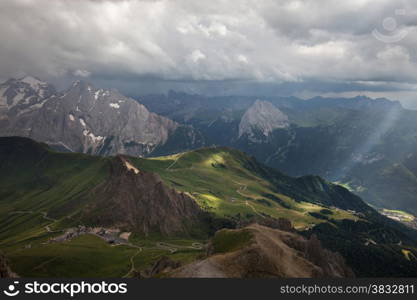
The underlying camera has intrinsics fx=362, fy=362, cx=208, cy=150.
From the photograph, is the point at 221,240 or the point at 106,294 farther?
the point at 221,240

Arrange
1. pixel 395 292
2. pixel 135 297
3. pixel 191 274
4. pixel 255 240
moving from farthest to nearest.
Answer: pixel 255 240 < pixel 191 274 < pixel 395 292 < pixel 135 297

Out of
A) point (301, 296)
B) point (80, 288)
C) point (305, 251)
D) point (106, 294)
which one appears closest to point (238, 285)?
point (301, 296)

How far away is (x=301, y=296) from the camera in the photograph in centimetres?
8175

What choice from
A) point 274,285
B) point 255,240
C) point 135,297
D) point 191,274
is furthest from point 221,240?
point 135,297

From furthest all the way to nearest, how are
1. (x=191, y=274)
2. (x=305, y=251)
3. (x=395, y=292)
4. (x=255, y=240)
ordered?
(x=305, y=251) < (x=255, y=240) < (x=191, y=274) < (x=395, y=292)

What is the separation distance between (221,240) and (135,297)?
103m

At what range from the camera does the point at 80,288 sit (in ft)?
261

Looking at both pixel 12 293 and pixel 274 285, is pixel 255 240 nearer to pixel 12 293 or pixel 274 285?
pixel 274 285

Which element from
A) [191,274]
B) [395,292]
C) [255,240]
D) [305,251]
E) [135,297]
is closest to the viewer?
Result: [135,297]

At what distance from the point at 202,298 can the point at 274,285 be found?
18.8m

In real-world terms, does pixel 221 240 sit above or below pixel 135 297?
below

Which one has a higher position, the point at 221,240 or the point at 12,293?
the point at 12,293

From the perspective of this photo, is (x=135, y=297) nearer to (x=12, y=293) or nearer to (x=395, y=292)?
(x=12, y=293)

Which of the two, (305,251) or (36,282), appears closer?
(36,282)
